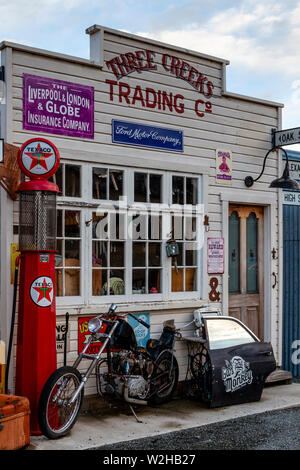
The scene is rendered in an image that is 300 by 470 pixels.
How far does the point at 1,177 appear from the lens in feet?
21.9

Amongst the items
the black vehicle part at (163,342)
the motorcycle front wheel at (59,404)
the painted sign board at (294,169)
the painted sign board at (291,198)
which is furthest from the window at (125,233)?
the painted sign board at (294,169)

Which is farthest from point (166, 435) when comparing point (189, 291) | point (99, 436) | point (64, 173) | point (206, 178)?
point (206, 178)

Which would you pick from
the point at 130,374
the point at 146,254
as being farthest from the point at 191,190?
the point at 130,374

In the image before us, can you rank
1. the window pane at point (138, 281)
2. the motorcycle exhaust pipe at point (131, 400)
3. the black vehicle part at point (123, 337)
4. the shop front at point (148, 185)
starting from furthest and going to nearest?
the window pane at point (138, 281)
the shop front at point (148, 185)
the black vehicle part at point (123, 337)
the motorcycle exhaust pipe at point (131, 400)

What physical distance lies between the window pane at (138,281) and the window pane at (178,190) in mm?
1119

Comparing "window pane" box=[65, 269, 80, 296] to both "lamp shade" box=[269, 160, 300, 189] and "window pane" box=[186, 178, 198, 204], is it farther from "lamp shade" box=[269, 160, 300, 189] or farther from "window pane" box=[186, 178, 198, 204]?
"lamp shade" box=[269, 160, 300, 189]

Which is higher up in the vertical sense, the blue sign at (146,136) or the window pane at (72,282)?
the blue sign at (146,136)

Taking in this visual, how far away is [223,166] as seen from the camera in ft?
29.8

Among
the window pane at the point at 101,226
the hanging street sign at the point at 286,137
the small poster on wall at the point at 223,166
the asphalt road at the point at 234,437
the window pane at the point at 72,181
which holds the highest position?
the hanging street sign at the point at 286,137

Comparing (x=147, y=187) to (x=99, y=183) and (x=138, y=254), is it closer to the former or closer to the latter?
(x=99, y=183)

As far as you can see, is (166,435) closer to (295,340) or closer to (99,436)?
(99,436)

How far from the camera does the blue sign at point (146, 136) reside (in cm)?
792

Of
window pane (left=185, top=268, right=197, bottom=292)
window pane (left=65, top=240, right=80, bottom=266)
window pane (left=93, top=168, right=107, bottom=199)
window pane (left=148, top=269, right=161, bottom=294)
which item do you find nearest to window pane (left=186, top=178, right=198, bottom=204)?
window pane (left=185, top=268, right=197, bottom=292)

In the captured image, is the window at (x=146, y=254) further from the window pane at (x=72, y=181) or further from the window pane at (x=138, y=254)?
the window pane at (x=72, y=181)
